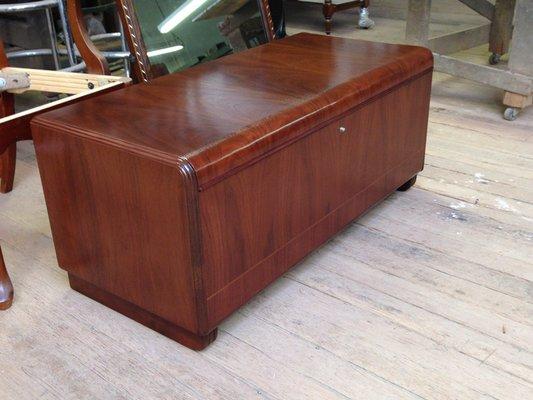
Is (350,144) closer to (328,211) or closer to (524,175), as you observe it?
(328,211)

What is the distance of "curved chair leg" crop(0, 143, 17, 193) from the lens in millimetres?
1858

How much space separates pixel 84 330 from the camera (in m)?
1.27

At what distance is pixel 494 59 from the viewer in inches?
119

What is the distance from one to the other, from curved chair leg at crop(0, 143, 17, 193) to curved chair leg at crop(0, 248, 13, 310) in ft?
1.95

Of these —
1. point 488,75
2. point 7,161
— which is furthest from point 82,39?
point 488,75

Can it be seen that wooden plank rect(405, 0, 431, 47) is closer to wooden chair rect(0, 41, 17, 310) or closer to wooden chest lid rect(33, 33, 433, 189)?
wooden chest lid rect(33, 33, 433, 189)

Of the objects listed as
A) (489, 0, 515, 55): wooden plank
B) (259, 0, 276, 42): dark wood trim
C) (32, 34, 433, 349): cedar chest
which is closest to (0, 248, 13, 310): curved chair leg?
(32, 34, 433, 349): cedar chest

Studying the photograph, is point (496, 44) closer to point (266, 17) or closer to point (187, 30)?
point (266, 17)

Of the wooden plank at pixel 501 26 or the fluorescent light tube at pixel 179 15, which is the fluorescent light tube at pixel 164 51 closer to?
the fluorescent light tube at pixel 179 15

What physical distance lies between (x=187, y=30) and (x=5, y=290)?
2.76 feet

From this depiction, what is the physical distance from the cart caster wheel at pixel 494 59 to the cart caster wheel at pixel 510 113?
2.37 ft

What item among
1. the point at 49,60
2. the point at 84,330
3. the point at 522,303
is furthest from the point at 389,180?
the point at 49,60

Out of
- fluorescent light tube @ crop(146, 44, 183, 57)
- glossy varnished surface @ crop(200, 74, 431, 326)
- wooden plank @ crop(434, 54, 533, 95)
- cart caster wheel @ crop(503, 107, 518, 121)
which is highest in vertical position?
fluorescent light tube @ crop(146, 44, 183, 57)

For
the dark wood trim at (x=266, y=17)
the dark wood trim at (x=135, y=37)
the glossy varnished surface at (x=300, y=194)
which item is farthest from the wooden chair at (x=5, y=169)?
the dark wood trim at (x=266, y=17)
